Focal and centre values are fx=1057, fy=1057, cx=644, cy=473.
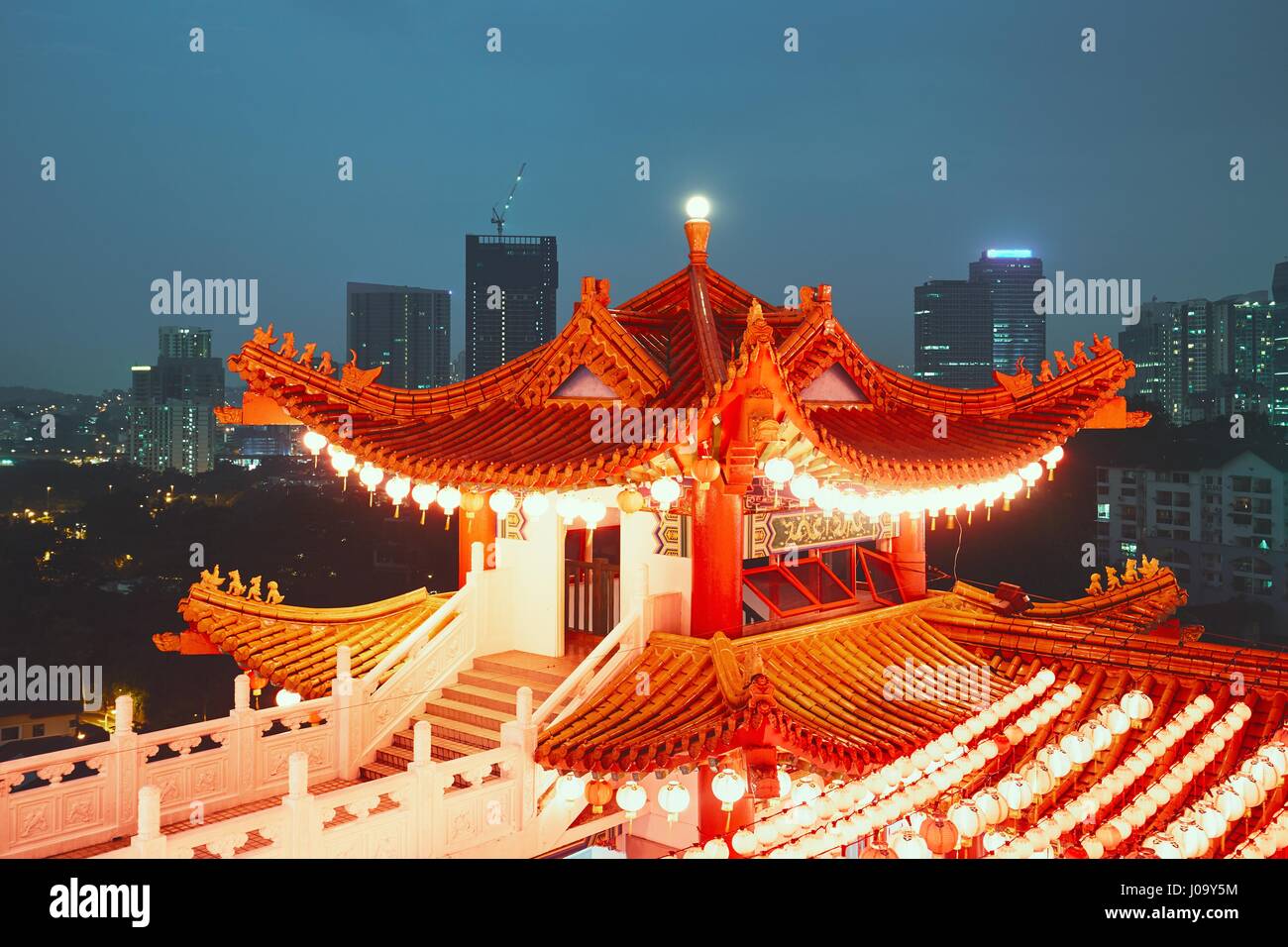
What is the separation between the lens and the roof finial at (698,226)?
373 inches

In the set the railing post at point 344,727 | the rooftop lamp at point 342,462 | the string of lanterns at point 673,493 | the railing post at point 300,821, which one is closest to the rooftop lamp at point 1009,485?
the string of lanterns at point 673,493

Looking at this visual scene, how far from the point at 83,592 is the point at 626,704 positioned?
37.5 metres

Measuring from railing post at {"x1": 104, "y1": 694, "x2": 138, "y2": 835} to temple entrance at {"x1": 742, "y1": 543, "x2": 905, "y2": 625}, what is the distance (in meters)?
5.07

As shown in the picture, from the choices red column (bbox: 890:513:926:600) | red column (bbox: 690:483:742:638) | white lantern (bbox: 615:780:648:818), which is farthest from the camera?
red column (bbox: 890:513:926:600)

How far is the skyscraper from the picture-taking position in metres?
51.8

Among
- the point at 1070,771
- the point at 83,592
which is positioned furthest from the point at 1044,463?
the point at 83,592

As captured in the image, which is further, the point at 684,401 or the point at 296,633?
the point at 296,633

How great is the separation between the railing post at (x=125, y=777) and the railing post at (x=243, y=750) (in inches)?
30.8

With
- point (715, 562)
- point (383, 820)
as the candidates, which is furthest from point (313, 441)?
point (715, 562)

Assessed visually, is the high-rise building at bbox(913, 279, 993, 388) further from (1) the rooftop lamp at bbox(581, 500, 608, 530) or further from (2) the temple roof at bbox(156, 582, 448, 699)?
(1) the rooftop lamp at bbox(581, 500, 608, 530)

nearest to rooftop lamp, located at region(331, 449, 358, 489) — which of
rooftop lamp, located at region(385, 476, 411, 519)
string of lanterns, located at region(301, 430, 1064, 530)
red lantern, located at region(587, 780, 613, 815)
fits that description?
string of lanterns, located at region(301, 430, 1064, 530)

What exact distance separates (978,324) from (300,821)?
168 feet

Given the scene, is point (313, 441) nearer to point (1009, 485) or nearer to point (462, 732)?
point (462, 732)

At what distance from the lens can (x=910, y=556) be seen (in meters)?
10.9
